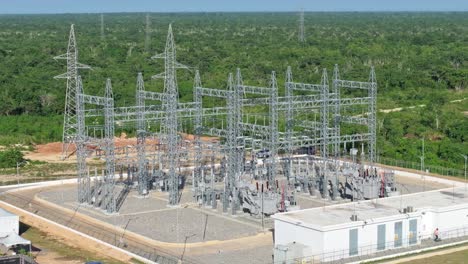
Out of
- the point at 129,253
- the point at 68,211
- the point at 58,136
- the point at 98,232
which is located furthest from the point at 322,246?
the point at 58,136

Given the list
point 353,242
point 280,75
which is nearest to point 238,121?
point 353,242

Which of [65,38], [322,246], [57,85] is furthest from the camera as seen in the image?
[65,38]

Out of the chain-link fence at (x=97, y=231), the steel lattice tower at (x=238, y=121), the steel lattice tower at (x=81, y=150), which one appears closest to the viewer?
the chain-link fence at (x=97, y=231)

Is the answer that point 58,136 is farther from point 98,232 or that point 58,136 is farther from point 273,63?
point 273,63

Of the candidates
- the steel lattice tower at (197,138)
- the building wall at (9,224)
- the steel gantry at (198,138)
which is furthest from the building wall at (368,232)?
→ the steel lattice tower at (197,138)

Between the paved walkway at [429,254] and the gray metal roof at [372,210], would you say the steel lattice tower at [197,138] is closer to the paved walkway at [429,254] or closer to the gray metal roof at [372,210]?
the gray metal roof at [372,210]

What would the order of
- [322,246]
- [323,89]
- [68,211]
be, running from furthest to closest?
[323,89] < [68,211] < [322,246]

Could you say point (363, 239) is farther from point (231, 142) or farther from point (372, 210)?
point (231, 142)

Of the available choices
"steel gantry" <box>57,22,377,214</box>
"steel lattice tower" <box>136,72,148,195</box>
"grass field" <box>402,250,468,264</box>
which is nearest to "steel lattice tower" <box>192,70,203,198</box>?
"steel gantry" <box>57,22,377,214</box>

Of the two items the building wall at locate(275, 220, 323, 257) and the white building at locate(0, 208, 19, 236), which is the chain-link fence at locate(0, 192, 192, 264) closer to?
the white building at locate(0, 208, 19, 236)
